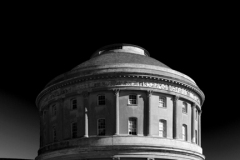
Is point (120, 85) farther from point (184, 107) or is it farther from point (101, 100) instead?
point (184, 107)

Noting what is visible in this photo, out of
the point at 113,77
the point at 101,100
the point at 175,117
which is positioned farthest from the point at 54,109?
the point at 175,117

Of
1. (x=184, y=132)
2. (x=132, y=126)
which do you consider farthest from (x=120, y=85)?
(x=184, y=132)

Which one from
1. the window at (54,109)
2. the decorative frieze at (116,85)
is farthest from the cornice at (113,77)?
the window at (54,109)

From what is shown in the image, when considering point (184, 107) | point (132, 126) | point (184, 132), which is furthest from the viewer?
point (184, 107)

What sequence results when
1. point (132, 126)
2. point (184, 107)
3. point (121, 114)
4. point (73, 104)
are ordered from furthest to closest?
point (184, 107) < point (73, 104) < point (132, 126) < point (121, 114)

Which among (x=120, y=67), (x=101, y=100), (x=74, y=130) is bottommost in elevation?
(x=74, y=130)

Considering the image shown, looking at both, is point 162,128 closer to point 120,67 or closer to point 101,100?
point 101,100

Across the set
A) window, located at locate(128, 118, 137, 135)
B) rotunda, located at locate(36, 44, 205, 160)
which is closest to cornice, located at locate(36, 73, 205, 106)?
rotunda, located at locate(36, 44, 205, 160)

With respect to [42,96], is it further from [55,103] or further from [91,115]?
[91,115]

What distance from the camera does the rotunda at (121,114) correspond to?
142 ft

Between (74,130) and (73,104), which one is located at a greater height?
(73,104)

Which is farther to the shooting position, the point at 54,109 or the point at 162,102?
the point at 54,109

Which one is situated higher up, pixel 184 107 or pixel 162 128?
pixel 184 107

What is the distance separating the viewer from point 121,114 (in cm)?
4406
